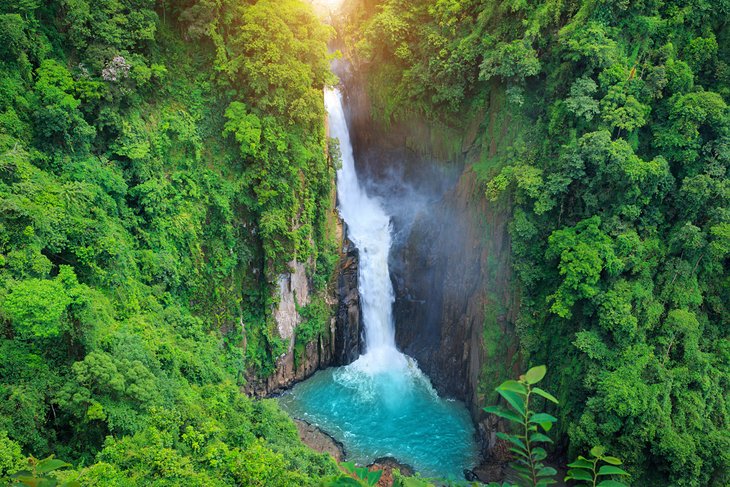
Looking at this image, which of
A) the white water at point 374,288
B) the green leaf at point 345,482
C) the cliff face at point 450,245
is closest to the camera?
the green leaf at point 345,482

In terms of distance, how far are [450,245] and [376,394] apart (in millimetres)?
6171

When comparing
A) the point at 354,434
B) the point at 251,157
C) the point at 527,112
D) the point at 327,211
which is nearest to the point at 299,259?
the point at 327,211

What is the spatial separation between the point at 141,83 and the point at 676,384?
1637 cm

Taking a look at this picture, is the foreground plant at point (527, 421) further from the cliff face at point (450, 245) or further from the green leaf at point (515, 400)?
the cliff face at point (450, 245)

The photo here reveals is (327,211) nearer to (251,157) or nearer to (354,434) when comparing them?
(251,157)

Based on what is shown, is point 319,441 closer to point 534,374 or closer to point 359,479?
point 359,479

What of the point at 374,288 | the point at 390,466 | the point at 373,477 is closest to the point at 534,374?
the point at 373,477

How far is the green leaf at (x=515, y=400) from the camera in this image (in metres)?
2.27

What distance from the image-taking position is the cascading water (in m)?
14.8

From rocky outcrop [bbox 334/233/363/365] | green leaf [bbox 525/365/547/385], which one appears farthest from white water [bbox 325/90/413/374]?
green leaf [bbox 525/365/547/385]

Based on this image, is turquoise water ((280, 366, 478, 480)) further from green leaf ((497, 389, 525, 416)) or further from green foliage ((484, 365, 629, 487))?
green leaf ((497, 389, 525, 416))

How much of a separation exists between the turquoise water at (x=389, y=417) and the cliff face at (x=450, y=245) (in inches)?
30.6

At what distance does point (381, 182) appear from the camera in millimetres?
21156

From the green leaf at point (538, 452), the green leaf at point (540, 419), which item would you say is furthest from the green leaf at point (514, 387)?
the green leaf at point (538, 452)
